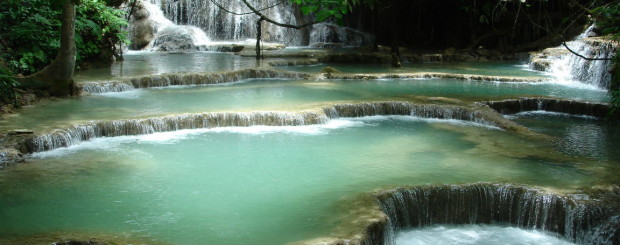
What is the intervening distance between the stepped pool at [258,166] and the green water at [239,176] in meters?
0.02

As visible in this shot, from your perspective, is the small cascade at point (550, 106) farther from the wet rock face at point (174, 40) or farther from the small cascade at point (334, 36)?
the small cascade at point (334, 36)

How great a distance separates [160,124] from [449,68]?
1079cm

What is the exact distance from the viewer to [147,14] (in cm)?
2284

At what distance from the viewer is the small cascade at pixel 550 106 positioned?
1064cm

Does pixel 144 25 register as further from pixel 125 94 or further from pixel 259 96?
pixel 259 96

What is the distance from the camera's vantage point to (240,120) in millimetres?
9352

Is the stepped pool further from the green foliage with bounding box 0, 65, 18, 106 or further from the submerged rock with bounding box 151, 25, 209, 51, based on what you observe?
the submerged rock with bounding box 151, 25, 209, 51

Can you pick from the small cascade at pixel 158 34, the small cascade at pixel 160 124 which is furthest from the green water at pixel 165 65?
the small cascade at pixel 160 124

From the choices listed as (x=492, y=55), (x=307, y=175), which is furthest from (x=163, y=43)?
(x=307, y=175)

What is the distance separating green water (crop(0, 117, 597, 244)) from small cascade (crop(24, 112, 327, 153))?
0.57ft

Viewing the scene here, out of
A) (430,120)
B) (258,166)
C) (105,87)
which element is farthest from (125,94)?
(430,120)

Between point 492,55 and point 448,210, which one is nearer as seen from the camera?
point 448,210

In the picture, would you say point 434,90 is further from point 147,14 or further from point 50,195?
point 147,14

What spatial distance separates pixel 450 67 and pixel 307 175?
1199 centimetres
